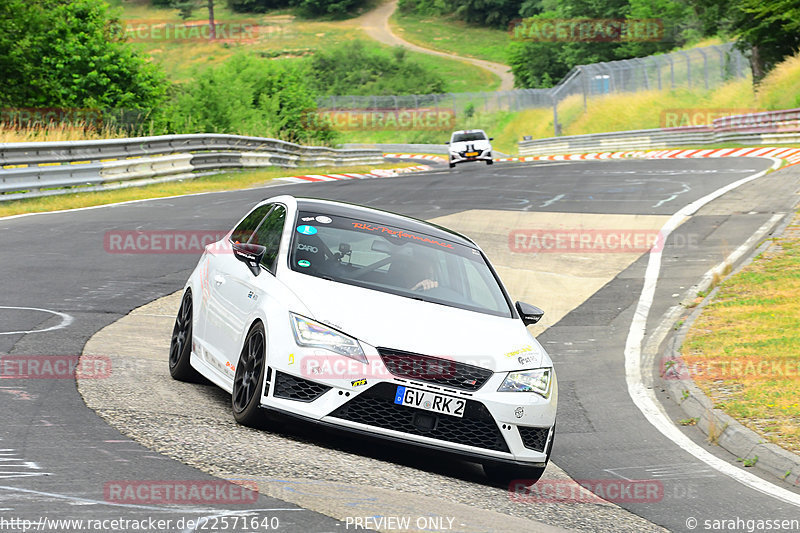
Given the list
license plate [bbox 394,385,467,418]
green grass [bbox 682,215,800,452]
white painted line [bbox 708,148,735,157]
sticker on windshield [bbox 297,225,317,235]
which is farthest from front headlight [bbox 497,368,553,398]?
white painted line [bbox 708,148,735,157]

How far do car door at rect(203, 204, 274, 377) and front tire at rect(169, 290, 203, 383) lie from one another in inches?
12.4

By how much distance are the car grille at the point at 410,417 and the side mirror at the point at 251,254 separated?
5.34 feet

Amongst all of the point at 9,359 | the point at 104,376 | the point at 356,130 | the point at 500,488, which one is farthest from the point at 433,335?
the point at 356,130

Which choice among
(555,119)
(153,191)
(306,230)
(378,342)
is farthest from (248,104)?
(378,342)

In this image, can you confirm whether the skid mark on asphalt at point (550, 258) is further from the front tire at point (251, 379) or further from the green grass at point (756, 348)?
the front tire at point (251, 379)

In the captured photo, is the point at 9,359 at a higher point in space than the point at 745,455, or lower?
higher

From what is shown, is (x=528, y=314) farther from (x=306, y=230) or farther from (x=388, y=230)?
(x=306, y=230)

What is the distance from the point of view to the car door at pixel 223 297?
24.6 ft

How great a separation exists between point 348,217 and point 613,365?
450 cm

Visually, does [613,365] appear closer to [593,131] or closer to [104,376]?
[104,376]

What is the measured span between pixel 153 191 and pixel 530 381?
20085 millimetres

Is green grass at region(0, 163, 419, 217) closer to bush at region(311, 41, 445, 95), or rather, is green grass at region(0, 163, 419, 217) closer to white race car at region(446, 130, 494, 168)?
white race car at region(446, 130, 494, 168)

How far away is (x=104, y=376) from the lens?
26.2 feet

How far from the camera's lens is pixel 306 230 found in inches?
308
